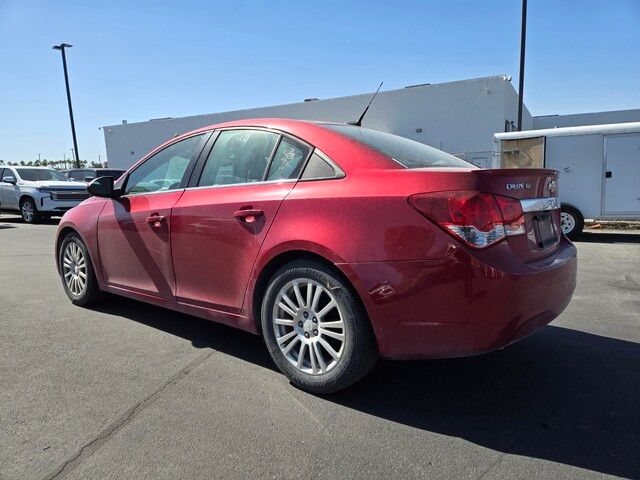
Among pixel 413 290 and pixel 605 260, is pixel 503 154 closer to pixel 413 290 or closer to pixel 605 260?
pixel 605 260

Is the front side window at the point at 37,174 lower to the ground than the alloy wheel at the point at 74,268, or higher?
higher

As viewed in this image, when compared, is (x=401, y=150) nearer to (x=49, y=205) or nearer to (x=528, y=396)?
(x=528, y=396)

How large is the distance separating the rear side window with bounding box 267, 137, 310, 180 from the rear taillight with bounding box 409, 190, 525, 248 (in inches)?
34.8

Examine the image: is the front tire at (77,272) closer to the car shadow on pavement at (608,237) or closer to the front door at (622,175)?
the car shadow on pavement at (608,237)

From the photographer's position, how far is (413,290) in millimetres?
2564

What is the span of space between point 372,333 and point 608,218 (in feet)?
32.7

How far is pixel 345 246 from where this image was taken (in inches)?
107

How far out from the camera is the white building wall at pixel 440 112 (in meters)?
19.5

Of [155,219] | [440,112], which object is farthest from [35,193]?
[440,112]

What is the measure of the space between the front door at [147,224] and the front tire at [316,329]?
115 cm

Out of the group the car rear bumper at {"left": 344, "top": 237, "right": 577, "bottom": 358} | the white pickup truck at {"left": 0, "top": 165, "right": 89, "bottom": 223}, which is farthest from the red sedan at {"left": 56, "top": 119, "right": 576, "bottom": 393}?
the white pickup truck at {"left": 0, "top": 165, "right": 89, "bottom": 223}

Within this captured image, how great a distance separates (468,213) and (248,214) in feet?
4.61

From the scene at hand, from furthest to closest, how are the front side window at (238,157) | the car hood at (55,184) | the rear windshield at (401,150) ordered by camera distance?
the car hood at (55,184), the front side window at (238,157), the rear windshield at (401,150)

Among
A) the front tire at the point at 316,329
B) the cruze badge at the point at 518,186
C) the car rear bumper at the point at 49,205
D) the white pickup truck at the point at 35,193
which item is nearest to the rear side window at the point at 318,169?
the front tire at the point at 316,329
